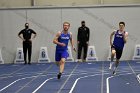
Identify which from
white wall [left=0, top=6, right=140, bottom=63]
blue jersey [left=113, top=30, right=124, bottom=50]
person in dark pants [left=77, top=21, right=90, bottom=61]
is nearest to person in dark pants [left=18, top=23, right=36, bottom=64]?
white wall [left=0, top=6, right=140, bottom=63]

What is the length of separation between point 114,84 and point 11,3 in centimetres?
1325

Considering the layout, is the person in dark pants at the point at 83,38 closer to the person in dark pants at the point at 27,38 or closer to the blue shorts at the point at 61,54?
the person in dark pants at the point at 27,38

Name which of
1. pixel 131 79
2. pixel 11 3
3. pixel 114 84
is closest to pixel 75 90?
pixel 114 84

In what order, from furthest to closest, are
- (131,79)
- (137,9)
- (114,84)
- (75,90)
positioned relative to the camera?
(137,9) < (131,79) < (114,84) < (75,90)

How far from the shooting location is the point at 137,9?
2378 cm

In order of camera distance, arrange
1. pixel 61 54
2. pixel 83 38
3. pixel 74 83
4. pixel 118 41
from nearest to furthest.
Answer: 1. pixel 74 83
2. pixel 61 54
3. pixel 118 41
4. pixel 83 38

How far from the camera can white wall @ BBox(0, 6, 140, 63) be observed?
23953 millimetres

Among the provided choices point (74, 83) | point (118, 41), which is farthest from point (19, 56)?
point (74, 83)

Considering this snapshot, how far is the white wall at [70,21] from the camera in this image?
2395 cm

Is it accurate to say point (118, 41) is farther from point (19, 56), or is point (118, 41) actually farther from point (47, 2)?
point (47, 2)

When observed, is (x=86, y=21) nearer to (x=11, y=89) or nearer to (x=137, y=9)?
(x=137, y=9)

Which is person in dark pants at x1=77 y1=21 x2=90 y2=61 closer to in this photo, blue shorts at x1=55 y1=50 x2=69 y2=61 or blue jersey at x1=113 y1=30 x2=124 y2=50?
blue jersey at x1=113 y1=30 x2=124 y2=50

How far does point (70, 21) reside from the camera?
79.1 ft

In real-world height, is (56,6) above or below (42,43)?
above
